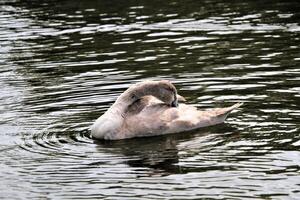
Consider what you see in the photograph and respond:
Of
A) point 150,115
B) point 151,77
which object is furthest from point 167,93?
point 151,77

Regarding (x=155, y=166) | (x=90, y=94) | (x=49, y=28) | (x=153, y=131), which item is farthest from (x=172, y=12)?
(x=155, y=166)

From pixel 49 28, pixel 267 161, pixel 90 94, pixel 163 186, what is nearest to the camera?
pixel 163 186

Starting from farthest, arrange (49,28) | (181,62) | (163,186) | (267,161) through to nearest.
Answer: (49,28), (181,62), (267,161), (163,186)

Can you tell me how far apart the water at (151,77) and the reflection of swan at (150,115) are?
0.64 feet

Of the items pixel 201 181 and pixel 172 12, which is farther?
pixel 172 12

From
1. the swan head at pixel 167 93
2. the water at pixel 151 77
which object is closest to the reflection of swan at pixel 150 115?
the swan head at pixel 167 93

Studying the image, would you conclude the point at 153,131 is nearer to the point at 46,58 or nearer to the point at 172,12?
the point at 46,58

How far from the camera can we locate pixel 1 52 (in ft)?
75.5

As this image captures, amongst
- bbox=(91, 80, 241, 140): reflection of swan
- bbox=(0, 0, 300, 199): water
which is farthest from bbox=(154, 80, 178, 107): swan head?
bbox=(0, 0, 300, 199): water

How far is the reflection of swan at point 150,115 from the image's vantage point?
46.0ft

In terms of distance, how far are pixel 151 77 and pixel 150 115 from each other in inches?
170

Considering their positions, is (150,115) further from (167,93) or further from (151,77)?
(151,77)

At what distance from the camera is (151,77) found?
60.7ft

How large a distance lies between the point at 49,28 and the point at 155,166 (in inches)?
572
